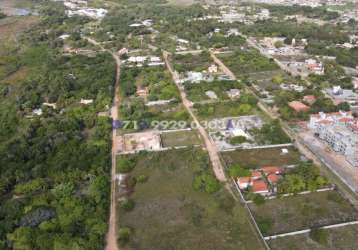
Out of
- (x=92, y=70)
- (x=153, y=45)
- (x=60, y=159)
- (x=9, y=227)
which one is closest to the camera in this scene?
(x=9, y=227)

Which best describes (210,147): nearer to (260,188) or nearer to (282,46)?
(260,188)

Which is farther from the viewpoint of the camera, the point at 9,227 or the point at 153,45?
the point at 153,45

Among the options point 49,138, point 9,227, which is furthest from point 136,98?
point 9,227

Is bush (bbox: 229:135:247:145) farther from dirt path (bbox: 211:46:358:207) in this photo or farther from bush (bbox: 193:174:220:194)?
bush (bbox: 193:174:220:194)

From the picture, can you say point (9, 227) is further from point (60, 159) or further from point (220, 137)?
point (220, 137)

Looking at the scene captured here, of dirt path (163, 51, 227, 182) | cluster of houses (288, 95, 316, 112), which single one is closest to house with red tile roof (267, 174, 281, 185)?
dirt path (163, 51, 227, 182)

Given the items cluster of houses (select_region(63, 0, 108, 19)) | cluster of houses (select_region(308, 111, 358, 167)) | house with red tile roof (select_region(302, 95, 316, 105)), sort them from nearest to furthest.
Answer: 1. cluster of houses (select_region(308, 111, 358, 167))
2. house with red tile roof (select_region(302, 95, 316, 105))
3. cluster of houses (select_region(63, 0, 108, 19))

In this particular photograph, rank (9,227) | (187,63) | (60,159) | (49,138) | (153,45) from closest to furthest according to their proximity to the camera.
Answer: (9,227) → (60,159) → (49,138) → (187,63) → (153,45)
